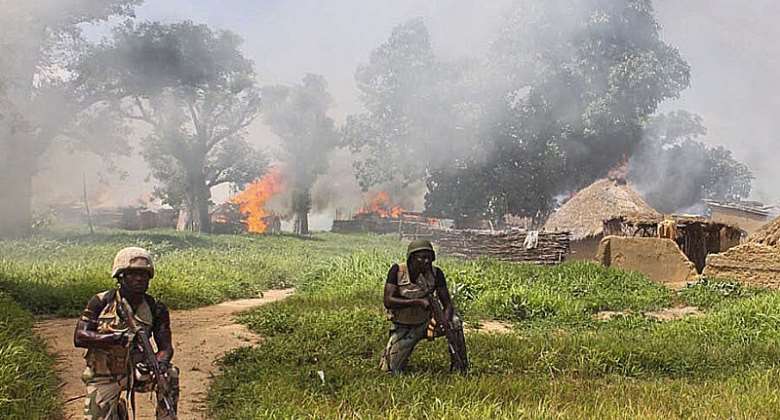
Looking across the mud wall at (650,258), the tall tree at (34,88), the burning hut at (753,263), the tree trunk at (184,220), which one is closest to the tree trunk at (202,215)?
the tree trunk at (184,220)

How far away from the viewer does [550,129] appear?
2803cm

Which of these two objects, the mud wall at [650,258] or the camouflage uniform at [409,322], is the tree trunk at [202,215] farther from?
the camouflage uniform at [409,322]

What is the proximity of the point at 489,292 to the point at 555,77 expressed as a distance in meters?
18.4

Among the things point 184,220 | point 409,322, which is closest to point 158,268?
point 409,322

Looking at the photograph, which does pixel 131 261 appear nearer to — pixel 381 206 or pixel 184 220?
pixel 184 220

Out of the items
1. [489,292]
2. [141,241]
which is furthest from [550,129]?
[489,292]

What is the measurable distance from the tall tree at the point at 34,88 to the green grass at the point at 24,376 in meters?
13.1

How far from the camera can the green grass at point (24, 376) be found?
5.04 meters

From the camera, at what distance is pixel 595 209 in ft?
66.9

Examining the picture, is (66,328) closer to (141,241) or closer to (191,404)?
(191,404)

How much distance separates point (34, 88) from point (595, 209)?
682 inches

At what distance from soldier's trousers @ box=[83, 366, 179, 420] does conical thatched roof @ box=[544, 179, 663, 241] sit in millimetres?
16718

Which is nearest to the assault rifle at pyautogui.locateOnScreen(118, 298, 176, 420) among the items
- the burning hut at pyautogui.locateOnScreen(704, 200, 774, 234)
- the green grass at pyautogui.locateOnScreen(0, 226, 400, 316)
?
the green grass at pyautogui.locateOnScreen(0, 226, 400, 316)

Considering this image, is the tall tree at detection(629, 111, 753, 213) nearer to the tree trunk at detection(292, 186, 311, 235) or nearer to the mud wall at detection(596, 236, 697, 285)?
the tree trunk at detection(292, 186, 311, 235)
